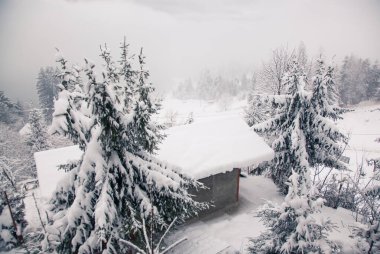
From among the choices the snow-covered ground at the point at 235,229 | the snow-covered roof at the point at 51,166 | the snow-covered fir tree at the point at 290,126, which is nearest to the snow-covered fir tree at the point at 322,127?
the snow-covered fir tree at the point at 290,126

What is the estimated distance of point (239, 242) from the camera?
11.7 meters

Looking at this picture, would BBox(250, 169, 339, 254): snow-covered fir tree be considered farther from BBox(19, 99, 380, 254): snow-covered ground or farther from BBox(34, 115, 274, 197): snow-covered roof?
BBox(34, 115, 274, 197): snow-covered roof

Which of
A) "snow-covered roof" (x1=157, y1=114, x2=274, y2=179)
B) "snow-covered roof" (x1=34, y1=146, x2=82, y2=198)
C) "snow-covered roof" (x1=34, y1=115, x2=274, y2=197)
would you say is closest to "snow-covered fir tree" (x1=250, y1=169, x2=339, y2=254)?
"snow-covered roof" (x1=34, y1=115, x2=274, y2=197)

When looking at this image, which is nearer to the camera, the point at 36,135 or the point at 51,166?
the point at 51,166

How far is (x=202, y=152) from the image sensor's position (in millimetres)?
13398

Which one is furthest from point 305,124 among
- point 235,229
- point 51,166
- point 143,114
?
point 51,166

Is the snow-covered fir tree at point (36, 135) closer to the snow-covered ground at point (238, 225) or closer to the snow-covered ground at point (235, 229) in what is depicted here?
the snow-covered ground at point (238, 225)

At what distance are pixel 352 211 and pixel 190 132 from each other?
1069 cm

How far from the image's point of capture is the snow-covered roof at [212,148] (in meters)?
12.5

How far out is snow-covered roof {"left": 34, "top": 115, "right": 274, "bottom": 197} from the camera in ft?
40.1

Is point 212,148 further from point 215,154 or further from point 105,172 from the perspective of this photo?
point 105,172

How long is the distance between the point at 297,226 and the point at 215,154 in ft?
23.2

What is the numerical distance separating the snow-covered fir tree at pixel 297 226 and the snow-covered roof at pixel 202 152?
479 cm

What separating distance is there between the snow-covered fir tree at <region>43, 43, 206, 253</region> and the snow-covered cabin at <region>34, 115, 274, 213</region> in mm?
4281
